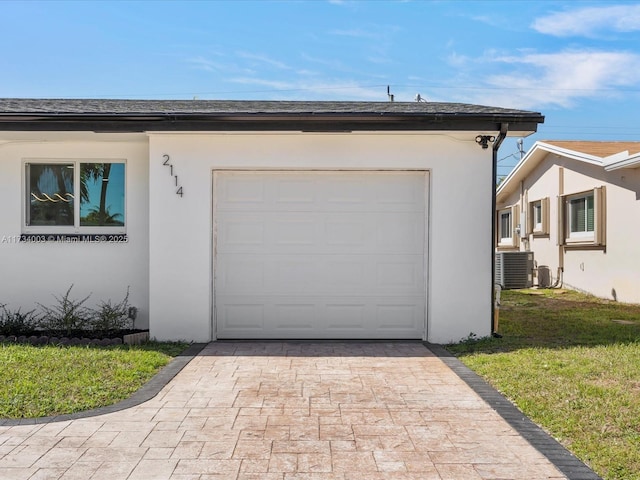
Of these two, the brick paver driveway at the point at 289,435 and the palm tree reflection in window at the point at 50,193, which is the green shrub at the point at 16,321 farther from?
the brick paver driveway at the point at 289,435

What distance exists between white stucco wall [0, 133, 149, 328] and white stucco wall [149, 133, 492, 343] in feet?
2.08

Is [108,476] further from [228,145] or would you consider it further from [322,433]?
[228,145]

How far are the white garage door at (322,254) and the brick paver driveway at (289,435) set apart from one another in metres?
2.10

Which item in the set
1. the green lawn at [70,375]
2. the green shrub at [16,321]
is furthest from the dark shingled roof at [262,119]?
the green lawn at [70,375]

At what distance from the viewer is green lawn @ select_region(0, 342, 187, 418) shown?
5227 millimetres

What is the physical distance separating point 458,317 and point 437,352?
87cm

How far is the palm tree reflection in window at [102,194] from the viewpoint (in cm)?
905

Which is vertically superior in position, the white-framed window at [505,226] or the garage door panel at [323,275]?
the white-framed window at [505,226]

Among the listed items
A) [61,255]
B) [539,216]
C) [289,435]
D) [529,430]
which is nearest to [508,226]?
[539,216]

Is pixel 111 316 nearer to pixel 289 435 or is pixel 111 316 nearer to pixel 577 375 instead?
pixel 289 435

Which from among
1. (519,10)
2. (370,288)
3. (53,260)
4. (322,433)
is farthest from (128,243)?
(519,10)

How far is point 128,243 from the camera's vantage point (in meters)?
8.98

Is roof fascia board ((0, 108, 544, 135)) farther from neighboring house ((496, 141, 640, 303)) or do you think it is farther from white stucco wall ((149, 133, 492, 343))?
neighboring house ((496, 141, 640, 303))

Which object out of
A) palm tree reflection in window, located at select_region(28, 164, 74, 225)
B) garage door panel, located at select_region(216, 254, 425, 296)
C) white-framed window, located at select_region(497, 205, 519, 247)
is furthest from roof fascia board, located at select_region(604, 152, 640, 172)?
palm tree reflection in window, located at select_region(28, 164, 74, 225)
